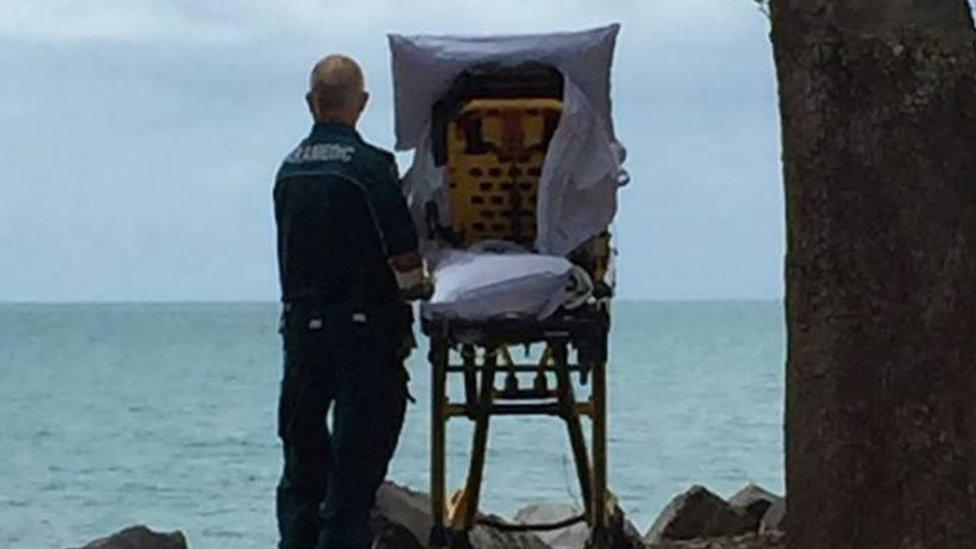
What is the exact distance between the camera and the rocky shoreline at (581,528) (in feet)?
30.8

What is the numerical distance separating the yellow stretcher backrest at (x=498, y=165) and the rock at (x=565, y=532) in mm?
1121

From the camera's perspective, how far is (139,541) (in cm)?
1378

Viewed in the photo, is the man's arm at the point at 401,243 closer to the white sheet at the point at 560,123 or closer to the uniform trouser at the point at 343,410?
the uniform trouser at the point at 343,410

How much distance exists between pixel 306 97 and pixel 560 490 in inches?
684

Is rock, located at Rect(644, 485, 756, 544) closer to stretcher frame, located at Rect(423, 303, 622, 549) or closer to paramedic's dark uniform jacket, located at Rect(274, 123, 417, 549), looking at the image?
stretcher frame, located at Rect(423, 303, 622, 549)

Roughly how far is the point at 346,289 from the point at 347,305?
4 centimetres

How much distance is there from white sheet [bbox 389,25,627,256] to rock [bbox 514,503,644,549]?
1186 millimetres

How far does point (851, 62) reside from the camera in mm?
6105

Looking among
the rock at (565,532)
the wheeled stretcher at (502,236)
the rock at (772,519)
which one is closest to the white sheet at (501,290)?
the wheeled stretcher at (502,236)

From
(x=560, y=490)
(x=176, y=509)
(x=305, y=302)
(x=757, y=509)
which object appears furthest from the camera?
(x=176, y=509)

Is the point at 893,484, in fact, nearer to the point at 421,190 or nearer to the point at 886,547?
the point at 886,547

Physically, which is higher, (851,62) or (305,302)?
(851,62)

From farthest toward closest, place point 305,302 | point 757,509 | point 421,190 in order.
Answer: point 757,509, point 421,190, point 305,302

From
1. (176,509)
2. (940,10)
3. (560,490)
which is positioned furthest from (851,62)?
(176,509)
